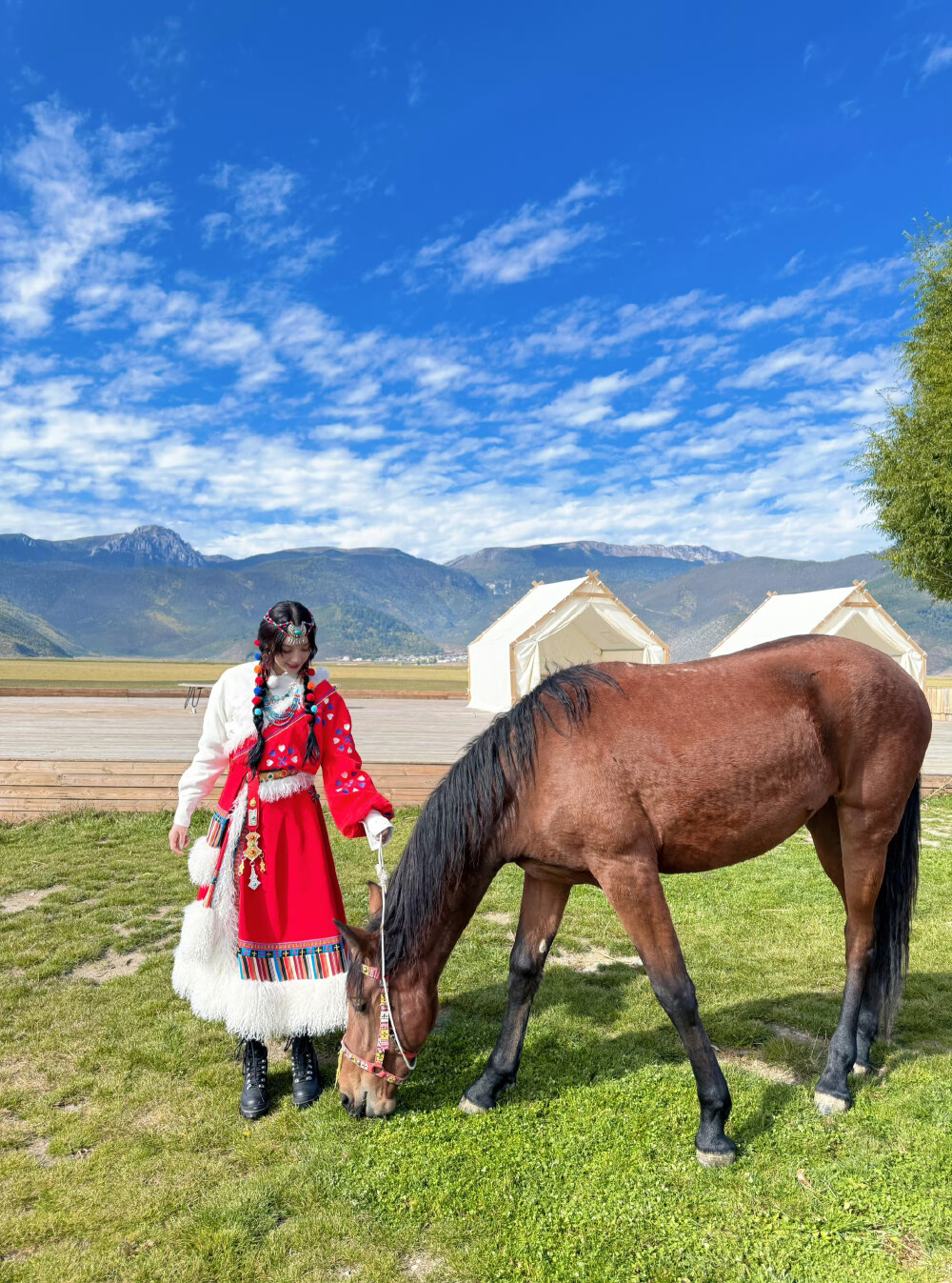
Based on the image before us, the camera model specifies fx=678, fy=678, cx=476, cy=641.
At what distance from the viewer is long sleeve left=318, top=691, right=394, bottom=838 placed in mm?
2918

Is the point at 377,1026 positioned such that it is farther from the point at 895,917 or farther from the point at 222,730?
the point at 895,917

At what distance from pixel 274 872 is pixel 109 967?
2.31 m

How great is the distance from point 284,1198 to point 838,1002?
3.06 m

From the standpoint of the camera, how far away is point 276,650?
2.95 metres

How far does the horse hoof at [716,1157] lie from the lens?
244 cm

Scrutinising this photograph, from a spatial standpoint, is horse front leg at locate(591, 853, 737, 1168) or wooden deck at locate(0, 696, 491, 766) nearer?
horse front leg at locate(591, 853, 737, 1168)

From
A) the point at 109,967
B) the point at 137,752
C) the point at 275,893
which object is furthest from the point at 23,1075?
the point at 137,752

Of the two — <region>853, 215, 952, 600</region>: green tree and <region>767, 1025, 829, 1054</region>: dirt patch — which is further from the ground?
<region>853, 215, 952, 600</region>: green tree

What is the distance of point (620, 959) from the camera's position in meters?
4.52

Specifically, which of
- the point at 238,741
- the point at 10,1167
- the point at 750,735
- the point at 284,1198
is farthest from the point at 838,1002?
the point at 10,1167

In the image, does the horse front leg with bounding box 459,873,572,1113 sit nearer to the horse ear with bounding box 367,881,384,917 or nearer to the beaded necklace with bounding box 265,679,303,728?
the horse ear with bounding box 367,881,384,917

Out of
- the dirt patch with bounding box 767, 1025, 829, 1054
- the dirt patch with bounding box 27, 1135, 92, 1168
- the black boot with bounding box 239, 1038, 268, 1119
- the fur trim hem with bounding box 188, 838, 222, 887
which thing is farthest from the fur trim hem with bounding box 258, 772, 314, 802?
the dirt patch with bounding box 767, 1025, 829, 1054

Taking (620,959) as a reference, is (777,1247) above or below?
above

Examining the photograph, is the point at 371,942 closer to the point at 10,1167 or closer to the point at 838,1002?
the point at 10,1167
